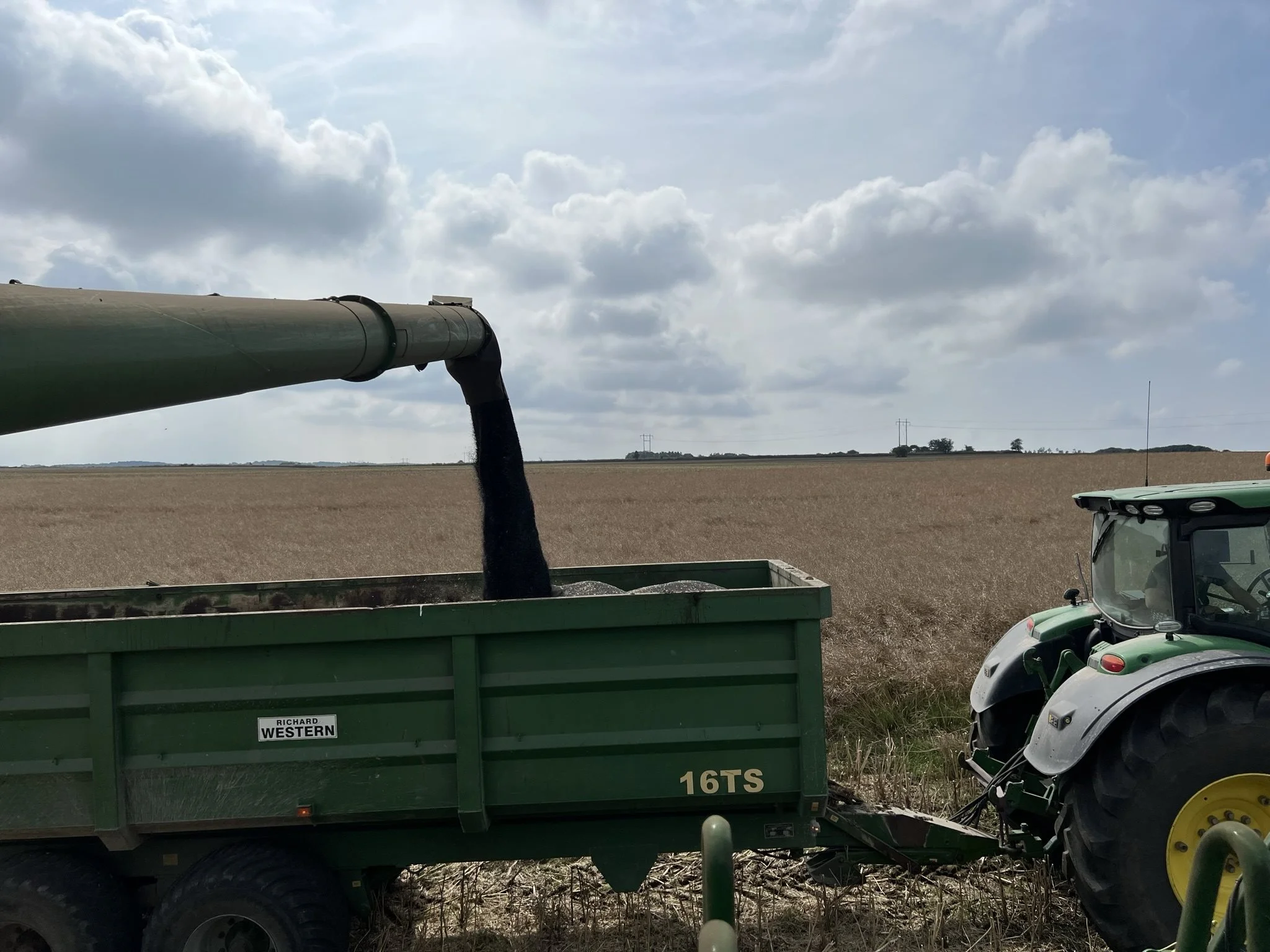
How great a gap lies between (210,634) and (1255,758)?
3.95m

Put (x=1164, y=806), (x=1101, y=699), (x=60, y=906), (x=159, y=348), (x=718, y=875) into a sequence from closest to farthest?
(x=718, y=875), (x=159, y=348), (x=60, y=906), (x=1164, y=806), (x=1101, y=699)

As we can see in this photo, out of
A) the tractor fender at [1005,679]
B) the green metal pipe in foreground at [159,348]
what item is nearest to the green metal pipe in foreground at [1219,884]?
the green metal pipe in foreground at [159,348]

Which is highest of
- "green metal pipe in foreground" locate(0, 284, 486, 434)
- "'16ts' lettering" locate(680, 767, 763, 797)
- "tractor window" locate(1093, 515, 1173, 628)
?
"green metal pipe in foreground" locate(0, 284, 486, 434)

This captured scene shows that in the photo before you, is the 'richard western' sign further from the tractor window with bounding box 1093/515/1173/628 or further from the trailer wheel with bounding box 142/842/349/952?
the tractor window with bounding box 1093/515/1173/628

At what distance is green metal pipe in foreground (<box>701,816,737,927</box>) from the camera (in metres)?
1.76

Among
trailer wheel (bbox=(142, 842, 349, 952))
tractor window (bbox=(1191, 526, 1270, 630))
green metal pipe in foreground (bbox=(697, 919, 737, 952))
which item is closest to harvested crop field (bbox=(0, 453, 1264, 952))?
trailer wheel (bbox=(142, 842, 349, 952))

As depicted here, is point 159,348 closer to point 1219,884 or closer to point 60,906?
point 60,906

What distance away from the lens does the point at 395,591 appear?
5.49 meters

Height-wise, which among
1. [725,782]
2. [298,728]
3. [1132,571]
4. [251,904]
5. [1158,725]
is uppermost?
[1132,571]

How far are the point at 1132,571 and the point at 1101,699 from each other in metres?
0.98

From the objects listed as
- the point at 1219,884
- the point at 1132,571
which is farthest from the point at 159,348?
the point at 1132,571

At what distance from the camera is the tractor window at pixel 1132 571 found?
4289 mm

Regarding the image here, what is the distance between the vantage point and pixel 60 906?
352 cm

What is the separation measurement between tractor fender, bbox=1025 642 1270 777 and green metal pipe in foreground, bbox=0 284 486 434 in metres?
3.10
